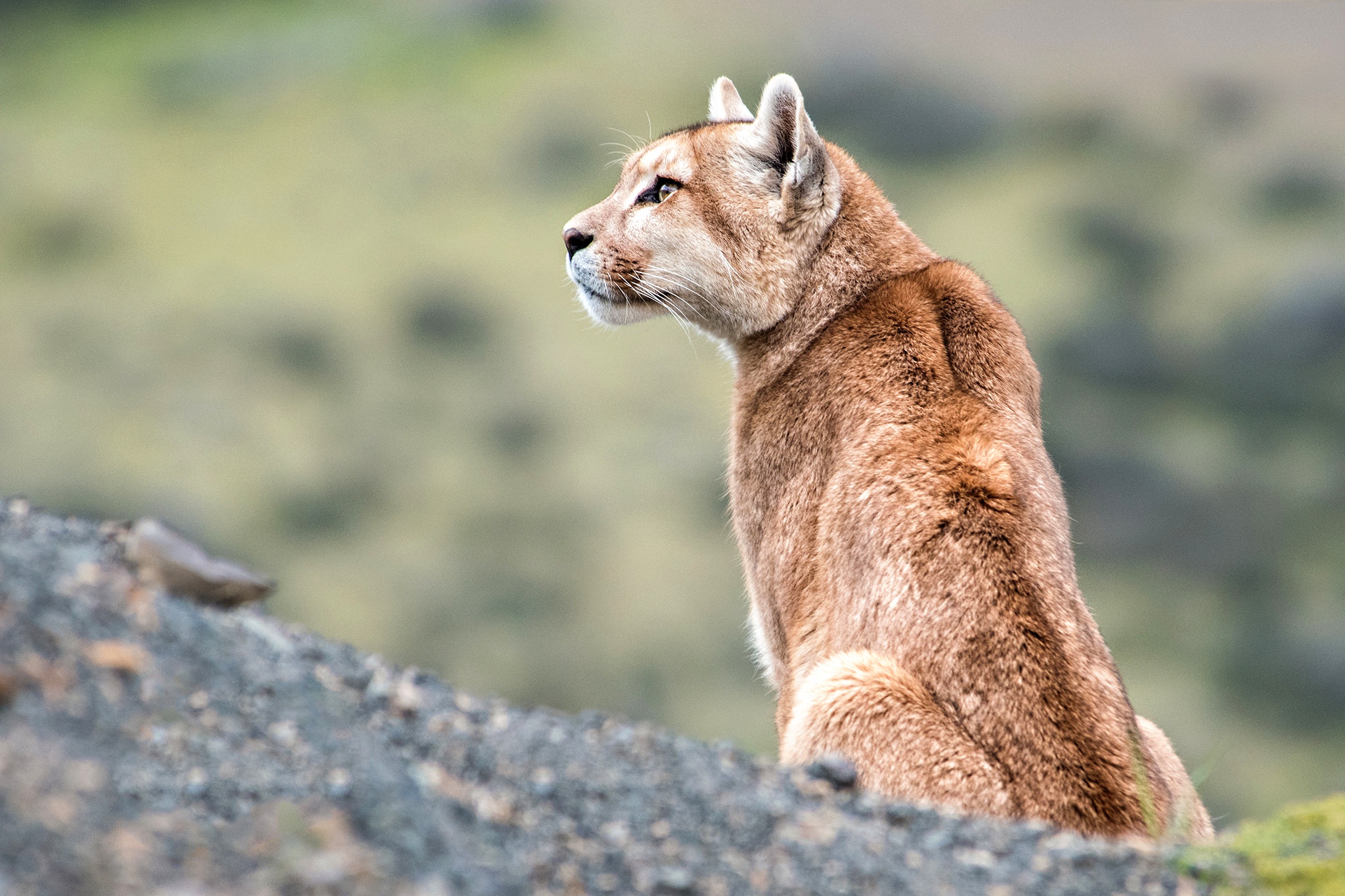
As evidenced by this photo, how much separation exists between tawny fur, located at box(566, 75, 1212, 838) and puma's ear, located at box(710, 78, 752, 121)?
22mm

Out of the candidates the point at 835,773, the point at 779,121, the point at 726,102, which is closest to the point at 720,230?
the point at 779,121

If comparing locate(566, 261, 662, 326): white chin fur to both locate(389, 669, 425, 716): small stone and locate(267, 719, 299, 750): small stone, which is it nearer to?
locate(389, 669, 425, 716): small stone

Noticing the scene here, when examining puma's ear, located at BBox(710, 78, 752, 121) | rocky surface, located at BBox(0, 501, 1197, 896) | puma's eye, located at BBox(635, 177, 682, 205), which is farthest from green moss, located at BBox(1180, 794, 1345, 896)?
puma's ear, located at BBox(710, 78, 752, 121)

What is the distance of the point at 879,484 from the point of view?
237 inches

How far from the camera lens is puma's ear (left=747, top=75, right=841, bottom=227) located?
7.09 m

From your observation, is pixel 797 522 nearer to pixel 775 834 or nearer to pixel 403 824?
pixel 775 834

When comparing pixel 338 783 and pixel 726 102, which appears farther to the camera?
pixel 726 102

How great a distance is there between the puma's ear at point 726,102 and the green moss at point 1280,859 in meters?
5.88

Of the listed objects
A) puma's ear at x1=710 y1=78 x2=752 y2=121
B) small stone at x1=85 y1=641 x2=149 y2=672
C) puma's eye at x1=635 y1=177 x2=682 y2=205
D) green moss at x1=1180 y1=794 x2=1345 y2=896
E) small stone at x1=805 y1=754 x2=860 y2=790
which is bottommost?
green moss at x1=1180 y1=794 x2=1345 y2=896

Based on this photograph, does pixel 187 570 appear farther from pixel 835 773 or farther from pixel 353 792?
pixel 835 773

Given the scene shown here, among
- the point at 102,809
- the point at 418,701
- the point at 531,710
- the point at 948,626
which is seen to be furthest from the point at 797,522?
the point at 102,809

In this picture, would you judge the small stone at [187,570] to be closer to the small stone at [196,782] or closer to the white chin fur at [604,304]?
the small stone at [196,782]

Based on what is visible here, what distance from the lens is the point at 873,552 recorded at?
585cm

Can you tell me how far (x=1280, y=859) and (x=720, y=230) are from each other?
15.2ft
